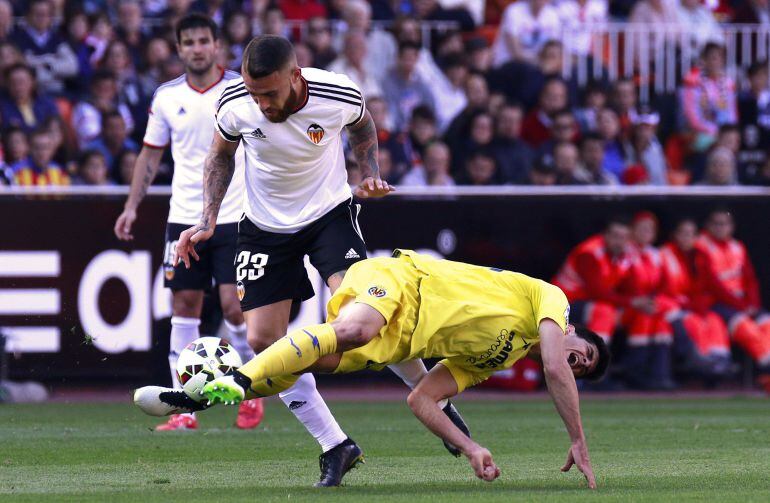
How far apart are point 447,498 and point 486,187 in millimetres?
7690

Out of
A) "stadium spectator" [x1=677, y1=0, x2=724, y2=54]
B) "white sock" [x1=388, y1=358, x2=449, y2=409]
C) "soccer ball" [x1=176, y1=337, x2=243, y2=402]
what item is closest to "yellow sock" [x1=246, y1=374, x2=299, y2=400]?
"soccer ball" [x1=176, y1=337, x2=243, y2=402]

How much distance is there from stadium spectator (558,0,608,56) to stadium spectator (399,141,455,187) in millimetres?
3637

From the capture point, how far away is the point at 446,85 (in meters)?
16.7

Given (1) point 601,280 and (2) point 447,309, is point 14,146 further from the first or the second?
(2) point 447,309

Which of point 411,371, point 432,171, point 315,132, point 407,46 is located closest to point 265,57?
point 315,132

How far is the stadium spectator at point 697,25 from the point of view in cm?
1825

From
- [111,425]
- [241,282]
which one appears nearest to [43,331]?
[111,425]

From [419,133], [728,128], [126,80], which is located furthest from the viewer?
[728,128]

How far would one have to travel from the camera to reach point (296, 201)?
7.62 metres

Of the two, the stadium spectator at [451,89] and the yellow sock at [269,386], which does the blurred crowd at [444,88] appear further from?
the yellow sock at [269,386]

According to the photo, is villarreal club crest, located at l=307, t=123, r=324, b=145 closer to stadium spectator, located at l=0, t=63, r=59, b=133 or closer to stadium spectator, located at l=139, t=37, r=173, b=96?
stadium spectator, located at l=0, t=63, r=59, b=133

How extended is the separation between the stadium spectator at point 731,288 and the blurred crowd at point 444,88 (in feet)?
4.48

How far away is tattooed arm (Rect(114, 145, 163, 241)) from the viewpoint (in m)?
9.98

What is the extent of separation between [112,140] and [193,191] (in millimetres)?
4635
